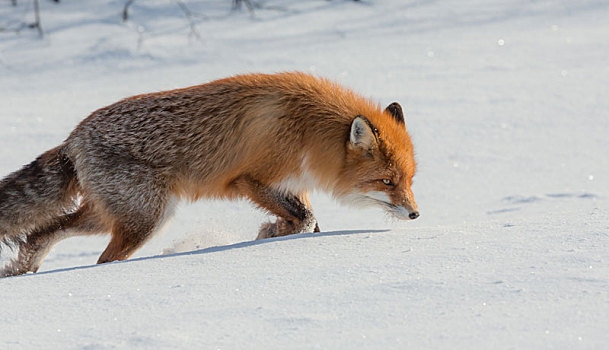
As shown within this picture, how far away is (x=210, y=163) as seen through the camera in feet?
15.3

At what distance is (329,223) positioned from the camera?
6.34m

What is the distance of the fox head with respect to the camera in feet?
14.7

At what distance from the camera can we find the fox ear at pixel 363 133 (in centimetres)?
441


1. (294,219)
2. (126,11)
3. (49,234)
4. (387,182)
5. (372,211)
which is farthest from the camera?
(126,11)

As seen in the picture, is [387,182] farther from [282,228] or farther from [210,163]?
[210,163]

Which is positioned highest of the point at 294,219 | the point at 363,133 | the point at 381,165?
the point at 363,133

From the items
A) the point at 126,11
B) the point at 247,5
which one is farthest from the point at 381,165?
the point at 247,5

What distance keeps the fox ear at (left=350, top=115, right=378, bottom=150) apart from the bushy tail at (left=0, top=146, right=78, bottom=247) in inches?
73.4

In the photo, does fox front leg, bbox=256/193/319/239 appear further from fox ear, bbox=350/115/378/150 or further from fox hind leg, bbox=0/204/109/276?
fox hind leg, bbox=0/204/109/276

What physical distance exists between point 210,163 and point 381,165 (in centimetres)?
111

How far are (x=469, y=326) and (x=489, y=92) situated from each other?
7.34 m

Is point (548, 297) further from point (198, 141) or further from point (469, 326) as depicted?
point (198, 141)

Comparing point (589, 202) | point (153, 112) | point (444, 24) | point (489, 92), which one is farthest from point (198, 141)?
point (444, 24)

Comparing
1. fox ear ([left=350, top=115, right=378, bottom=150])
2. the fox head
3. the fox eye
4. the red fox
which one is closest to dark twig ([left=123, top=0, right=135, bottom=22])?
the red fox
